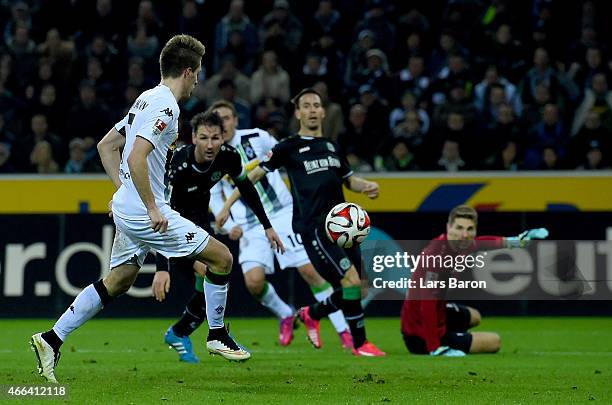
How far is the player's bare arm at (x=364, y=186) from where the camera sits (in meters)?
10.1

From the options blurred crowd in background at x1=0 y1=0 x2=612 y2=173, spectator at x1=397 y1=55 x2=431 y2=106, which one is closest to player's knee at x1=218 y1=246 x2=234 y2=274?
blurred crowd in background at x1=0 y1=0 x2=612 y2=173

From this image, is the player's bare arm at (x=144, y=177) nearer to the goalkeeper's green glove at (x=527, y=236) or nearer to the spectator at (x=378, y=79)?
the goalkeeper's green glove at (x=527, y=236)

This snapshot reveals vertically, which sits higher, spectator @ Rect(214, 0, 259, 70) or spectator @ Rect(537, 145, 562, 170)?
spectator @ Rect(214, 0, 259, 70)

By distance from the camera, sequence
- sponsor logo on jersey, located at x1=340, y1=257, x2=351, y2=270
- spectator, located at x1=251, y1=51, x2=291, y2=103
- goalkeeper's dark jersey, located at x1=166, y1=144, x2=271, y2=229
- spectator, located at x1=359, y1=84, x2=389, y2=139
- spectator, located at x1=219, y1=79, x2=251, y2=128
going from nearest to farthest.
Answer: goalkeeper's dark jersey, located at x1=166, y1=144, x2=271, y2=229, sponsor logo on jersey, located at x1=340, y1=257, x2=351, y2=270, spectator, located at x1=359, y1=84, x2=389, y2=139, spectator, located at x1=219, y1=79, x2=251, y2=128, spectator, located at x1=251, y1=51, x2=291, y2=103

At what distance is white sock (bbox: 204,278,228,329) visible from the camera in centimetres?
825

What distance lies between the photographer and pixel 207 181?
9.17 m

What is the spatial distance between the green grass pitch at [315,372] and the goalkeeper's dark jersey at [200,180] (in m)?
1.22

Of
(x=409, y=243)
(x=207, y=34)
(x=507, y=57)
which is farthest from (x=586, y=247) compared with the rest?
(x=207, y=34)

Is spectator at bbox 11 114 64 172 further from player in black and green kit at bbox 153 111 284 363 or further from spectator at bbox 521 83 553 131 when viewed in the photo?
player in black and green kit at bbox 153 111 284 363

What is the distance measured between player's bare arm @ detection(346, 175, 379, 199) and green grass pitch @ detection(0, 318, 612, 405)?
1413mm

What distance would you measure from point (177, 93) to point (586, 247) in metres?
7.69

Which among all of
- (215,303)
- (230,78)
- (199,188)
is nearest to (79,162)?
(230,78)

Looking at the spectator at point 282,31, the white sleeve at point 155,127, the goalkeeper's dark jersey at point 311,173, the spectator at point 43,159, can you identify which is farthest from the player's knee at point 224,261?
the spectator at point 282,31

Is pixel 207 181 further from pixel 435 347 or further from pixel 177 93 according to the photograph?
pixel 435 347
